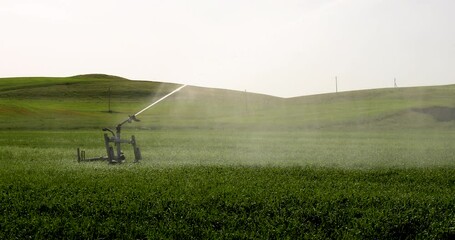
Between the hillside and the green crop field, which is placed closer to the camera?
the green crop field

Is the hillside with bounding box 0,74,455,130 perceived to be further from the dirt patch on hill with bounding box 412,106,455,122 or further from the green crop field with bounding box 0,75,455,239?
the green crop field with bounding box 0,75,455,239

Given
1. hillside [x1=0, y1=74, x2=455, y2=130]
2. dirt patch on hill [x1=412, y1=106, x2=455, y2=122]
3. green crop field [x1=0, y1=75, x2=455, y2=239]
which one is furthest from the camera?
hillside [x1=0, y1=74, x2=455, y2=130]

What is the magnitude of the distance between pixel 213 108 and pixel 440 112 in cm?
4469

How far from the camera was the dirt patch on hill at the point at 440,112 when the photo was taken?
72.4 meters

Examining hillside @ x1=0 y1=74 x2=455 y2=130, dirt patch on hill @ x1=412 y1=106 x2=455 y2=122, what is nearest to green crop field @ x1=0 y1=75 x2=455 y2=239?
hillside @ x1=0 y1=74 x2=455 y2=130

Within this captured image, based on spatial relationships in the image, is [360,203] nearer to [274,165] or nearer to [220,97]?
[274,165]

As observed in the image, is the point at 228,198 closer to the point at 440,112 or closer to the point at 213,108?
the point at 440,112

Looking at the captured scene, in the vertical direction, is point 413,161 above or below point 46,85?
below

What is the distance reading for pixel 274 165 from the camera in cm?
2297

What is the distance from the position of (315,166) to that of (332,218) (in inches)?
418

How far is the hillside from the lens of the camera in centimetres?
7262

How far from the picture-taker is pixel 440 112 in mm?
75250

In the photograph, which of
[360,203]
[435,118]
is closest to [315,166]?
[360,203]

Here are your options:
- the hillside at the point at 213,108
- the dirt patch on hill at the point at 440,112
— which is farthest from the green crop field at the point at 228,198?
the dirt patch on hill at the point at 440,112
